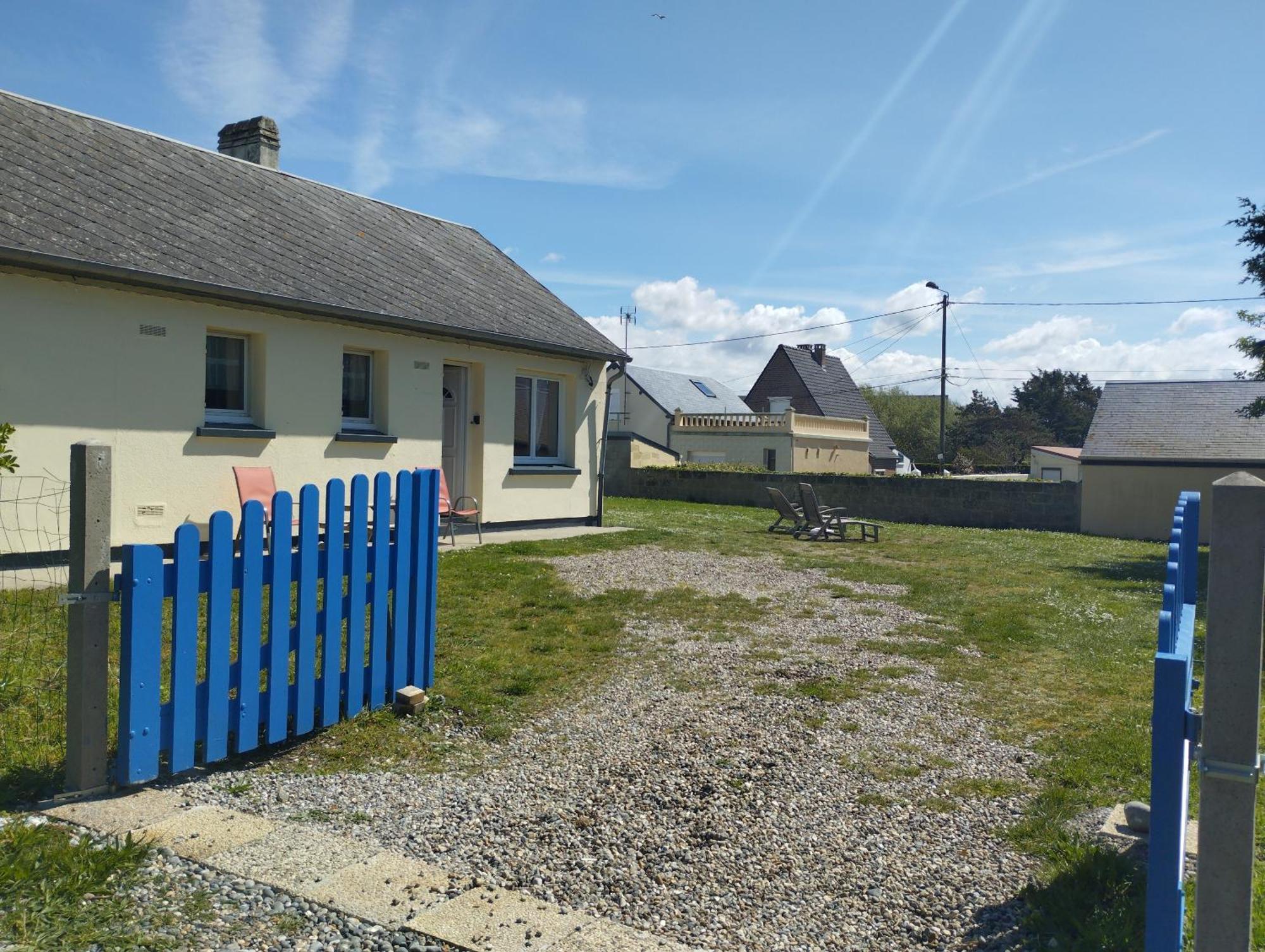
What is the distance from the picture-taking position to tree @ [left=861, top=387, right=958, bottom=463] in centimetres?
7875

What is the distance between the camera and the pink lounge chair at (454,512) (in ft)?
42.1

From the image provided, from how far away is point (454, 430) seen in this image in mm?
14773

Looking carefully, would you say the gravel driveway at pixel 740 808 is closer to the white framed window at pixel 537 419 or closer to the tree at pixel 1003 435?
the white framed window at pixel 537 419

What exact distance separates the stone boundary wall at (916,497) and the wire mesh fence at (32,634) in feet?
53.9

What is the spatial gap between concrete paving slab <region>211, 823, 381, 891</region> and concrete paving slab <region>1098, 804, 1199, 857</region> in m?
3.01

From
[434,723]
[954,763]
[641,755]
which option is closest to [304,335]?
[434,723]

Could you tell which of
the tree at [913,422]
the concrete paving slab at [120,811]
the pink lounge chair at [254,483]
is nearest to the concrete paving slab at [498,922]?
the concrete paving slab at [120,811]

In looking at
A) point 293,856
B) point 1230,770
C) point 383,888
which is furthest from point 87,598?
point 1230,770

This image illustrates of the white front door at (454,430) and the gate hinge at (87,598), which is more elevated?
the white front door at (454,430)

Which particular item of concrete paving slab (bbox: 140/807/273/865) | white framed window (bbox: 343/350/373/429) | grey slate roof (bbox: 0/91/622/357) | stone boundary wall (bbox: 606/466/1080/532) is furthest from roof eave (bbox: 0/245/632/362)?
stone boundary wall (bbox: 606/466/1080/532)

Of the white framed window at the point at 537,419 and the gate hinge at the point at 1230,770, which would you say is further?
the white framed window at the point at 537,419

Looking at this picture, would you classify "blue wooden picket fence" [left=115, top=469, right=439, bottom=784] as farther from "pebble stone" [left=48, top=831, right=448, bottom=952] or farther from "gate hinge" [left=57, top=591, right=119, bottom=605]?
"pebble stone" [left=48, top=831, right=448, bottom=952]

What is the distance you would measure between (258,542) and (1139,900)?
3.94 metres

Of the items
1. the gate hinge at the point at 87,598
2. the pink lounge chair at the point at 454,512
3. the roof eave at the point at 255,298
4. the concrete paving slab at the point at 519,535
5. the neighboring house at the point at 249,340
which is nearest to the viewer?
the gate hinge at the point at 87,598
